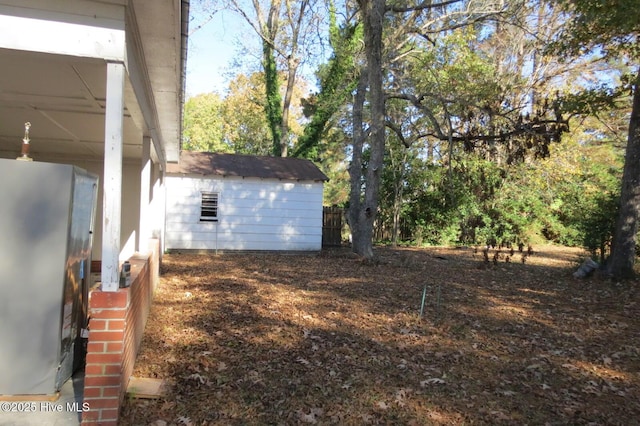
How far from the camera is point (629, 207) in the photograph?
1016 centimetres

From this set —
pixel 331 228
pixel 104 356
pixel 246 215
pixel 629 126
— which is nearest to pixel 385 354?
pixel 104 356

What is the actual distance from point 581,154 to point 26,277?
26.3 metres

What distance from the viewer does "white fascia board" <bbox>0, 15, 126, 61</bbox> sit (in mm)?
3143

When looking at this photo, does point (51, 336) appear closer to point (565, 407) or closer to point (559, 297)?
point (565, 407)

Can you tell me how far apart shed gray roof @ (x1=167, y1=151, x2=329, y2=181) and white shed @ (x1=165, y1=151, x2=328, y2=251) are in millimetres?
32

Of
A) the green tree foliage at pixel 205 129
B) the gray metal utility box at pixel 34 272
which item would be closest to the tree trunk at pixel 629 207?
the gray metal utility box at pixel 34 272

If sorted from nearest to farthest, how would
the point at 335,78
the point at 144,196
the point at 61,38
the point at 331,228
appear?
the point at 61,38, the point at 144,196, the point at 331,228, the point at 335,78

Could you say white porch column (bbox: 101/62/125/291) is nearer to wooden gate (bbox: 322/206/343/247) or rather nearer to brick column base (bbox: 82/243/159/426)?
brick column base (bbox: 82/243/159/426)

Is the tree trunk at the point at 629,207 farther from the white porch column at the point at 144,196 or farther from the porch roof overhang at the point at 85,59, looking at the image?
the white porch column at the point at 144,196

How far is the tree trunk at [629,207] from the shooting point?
1002cm

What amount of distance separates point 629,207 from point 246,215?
10.9 metres

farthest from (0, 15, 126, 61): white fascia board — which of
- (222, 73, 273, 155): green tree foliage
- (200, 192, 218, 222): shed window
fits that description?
(222, 73, 273, 155): green tree foliage

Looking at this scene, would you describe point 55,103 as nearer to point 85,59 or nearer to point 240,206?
point 85,59

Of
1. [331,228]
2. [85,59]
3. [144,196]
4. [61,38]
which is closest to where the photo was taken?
[61,38]
